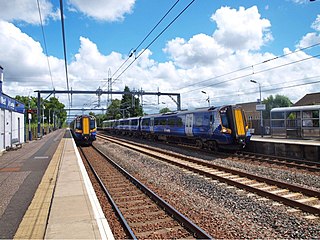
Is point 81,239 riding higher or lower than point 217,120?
lower

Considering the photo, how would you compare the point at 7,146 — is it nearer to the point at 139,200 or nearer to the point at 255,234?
the point at 139,200

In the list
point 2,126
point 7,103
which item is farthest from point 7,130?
point 7,103

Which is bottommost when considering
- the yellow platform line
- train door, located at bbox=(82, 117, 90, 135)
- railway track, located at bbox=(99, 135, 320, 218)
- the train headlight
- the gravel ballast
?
the gravel ballast

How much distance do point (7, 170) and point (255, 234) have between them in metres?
10.6

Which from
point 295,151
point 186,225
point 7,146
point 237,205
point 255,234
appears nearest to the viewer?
point 255,234

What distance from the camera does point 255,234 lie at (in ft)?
17.3

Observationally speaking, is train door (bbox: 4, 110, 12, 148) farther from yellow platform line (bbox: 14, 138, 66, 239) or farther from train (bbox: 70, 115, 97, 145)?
yellow platform line (bbox: 14, 138, 66, 239)

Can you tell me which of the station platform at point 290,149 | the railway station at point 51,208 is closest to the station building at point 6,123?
the railway station at point 51,208

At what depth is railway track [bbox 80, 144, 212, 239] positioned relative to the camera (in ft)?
17.5

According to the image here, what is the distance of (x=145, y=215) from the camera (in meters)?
6.45

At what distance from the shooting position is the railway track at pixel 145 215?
17.5ft

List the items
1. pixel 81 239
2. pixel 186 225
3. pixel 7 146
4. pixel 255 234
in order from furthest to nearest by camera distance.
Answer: pixel 7 146 < pixel 186 225 < pixel 255 234 < pixel 81 239

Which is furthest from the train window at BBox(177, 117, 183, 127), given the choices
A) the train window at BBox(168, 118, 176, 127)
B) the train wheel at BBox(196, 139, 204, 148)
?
the train wheel at BBox(196, 139, 204, 148)

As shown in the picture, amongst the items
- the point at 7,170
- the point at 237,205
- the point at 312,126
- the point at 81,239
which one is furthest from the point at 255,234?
the point at 312,126
